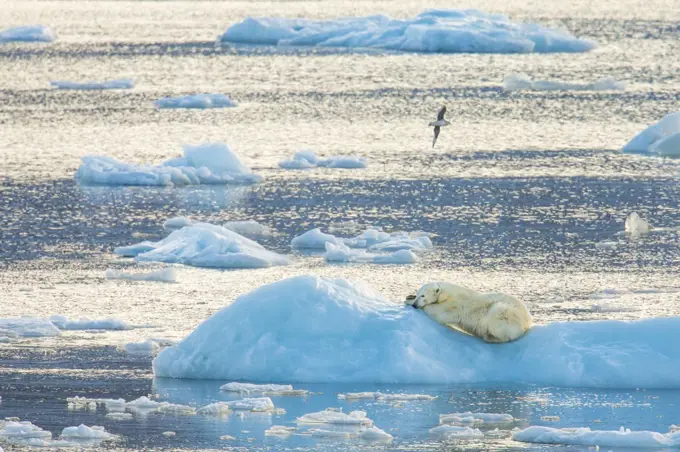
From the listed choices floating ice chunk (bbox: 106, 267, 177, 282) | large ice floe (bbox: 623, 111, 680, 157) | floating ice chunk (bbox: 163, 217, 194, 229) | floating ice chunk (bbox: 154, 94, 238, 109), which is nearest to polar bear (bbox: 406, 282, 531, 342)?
floating ice chunk (bbox: 106, 267, 177, 282)

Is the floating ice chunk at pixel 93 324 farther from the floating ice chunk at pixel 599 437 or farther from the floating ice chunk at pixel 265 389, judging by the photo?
the floating ice chunk at pixel 599 437

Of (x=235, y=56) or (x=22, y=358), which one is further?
(x=235, y=56)

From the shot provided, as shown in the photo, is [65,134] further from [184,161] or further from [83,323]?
[83,323]

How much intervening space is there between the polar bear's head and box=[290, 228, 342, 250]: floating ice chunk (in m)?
5.65

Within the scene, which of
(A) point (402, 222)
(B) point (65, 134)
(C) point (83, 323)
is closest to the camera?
(C) point (83, 323)

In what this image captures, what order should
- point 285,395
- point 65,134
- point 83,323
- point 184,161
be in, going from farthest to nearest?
point 65,134 < point 184,161 < point 83,323 < point 285,395

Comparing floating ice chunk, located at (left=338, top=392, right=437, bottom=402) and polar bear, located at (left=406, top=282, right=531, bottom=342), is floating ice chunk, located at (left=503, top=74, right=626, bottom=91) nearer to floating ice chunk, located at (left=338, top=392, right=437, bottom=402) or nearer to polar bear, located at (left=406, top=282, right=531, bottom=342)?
polar bear, located at (left=406, top=282, right=531, bottom=342)

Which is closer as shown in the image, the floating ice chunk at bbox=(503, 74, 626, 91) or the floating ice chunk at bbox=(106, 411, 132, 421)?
the floating ice chunk at bbox=(106, 411, 132, 421)

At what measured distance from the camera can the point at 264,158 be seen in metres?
24.5

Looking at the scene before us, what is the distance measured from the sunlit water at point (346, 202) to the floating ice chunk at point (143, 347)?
0.40 feet

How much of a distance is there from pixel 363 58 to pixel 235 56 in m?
4.49

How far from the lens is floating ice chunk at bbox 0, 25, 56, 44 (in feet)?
171

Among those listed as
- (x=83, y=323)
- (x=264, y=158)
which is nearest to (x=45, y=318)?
(x=83, y=323)

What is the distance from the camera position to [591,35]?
54.2 m
